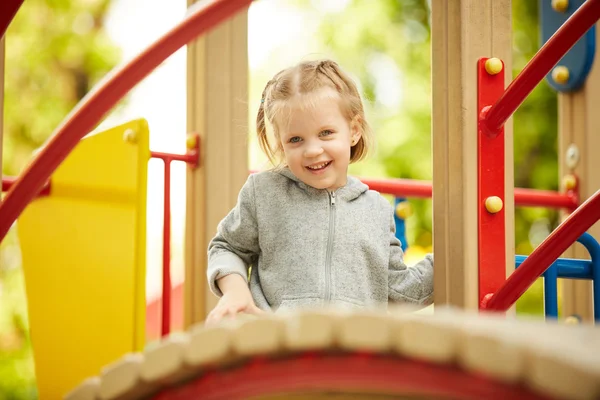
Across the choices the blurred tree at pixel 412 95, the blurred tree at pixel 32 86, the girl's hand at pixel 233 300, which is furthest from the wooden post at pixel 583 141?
the blurred tree at pixel 32 86

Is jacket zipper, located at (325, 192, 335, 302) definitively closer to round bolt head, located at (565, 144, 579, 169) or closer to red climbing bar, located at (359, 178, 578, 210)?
red climbing bar, located at (359, 178, 578, 210)

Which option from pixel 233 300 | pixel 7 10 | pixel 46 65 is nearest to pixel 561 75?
pixel 233 300

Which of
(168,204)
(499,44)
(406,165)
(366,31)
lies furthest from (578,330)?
(366,31)

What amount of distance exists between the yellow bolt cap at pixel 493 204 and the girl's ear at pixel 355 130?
1.17ft

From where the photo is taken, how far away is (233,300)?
133 centimetres

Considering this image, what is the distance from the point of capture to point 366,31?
6.41 metres

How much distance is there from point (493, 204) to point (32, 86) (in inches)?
229

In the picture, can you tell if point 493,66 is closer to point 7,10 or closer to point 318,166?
point 318,166

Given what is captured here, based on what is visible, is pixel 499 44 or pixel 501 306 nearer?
pixel 501 306

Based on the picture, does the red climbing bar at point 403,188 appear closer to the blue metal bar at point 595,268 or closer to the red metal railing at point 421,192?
the red metal railing at point 421,192

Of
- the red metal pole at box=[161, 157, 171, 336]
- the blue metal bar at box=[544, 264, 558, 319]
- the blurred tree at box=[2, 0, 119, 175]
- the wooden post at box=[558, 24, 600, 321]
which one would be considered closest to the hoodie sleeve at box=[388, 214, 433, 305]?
the blue metal bar at box=[544, 264, 558, 319]

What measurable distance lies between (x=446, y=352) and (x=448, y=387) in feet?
0.11

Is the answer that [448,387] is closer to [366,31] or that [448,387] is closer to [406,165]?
[406,165]

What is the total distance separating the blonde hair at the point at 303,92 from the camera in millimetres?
1457
